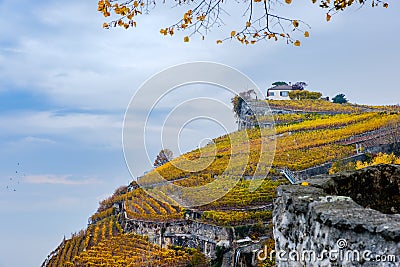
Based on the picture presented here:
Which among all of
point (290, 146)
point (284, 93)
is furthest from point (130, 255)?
point (284, 93)

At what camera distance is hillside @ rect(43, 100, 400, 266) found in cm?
1177

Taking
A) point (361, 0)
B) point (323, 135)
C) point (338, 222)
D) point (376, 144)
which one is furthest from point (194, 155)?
point (338, 222)

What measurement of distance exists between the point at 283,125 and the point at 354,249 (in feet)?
64.0

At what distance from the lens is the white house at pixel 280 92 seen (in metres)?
25.4

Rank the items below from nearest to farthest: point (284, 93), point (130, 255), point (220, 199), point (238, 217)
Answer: point (238, 217)
point (130, 255)
point (220, 199)
point (284, 93)

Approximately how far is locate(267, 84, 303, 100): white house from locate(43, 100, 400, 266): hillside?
8.40ft

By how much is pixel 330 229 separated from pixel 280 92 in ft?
82.1

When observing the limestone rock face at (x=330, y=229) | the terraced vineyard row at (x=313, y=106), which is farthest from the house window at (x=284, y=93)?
the limestone rock face at (x=330, y=229)

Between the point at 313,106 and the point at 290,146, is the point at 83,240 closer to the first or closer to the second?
the point at 290,146

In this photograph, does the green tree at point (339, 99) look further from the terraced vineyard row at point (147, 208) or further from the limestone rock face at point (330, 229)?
the limestone rock face at point (330, 229)

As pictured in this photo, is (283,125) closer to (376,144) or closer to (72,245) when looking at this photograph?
(376,144)

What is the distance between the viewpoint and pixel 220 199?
13633 mm

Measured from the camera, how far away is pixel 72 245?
1588 cm

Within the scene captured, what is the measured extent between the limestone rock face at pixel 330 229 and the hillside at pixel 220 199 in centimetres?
871
